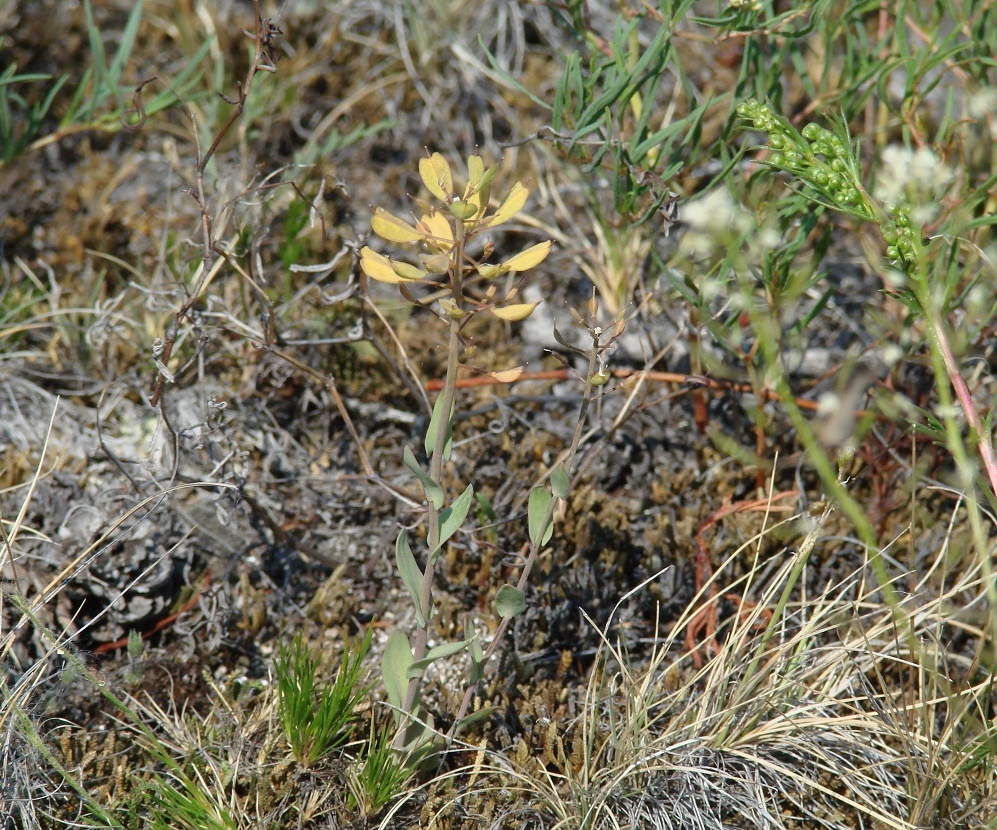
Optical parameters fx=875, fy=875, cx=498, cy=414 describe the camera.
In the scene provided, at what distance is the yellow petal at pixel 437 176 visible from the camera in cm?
153

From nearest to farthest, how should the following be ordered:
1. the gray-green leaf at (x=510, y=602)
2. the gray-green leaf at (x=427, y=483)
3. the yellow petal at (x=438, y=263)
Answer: the yellow petal at (x=438, y=263) < the gray-green leaf at (x=427, y=483) < the gray-green leaf at (x=510, y=602)

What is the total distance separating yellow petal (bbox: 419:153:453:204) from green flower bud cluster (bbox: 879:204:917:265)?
0.76m

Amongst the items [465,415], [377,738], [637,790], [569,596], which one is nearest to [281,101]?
[465,415]

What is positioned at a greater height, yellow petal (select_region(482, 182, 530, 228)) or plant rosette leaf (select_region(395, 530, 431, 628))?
yellow petal (select_region(482, 182, 530, 228))

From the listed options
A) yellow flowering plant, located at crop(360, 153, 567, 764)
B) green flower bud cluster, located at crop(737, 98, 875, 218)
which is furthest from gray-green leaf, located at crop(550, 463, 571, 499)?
green flower bud cluster, located at crop(737, 98, 875, 218)

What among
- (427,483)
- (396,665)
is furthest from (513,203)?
(396,665)

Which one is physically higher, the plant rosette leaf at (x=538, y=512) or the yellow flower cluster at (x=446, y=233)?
the yellow flower cluster at (x=446, y=233)

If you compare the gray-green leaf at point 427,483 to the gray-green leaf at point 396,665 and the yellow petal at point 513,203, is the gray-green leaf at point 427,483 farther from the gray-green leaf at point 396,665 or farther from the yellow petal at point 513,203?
the yellow petal at point 513,203

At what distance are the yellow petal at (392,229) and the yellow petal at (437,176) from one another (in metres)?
0.08

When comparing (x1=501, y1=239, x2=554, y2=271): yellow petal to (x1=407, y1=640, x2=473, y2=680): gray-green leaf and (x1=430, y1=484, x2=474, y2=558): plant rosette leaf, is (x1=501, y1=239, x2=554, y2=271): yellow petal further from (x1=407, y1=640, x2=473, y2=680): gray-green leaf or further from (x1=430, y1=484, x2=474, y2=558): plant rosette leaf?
(x1=407, y1=640, x2=473, y2=680): gray-green leaf

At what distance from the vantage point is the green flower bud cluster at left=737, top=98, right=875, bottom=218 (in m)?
1.54

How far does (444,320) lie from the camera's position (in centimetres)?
155

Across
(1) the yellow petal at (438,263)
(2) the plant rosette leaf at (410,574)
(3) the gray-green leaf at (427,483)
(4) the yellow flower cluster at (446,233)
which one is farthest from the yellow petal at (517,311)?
(2) the plant rosette leaf at (410,574)

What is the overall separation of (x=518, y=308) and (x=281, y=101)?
256 centimetres
